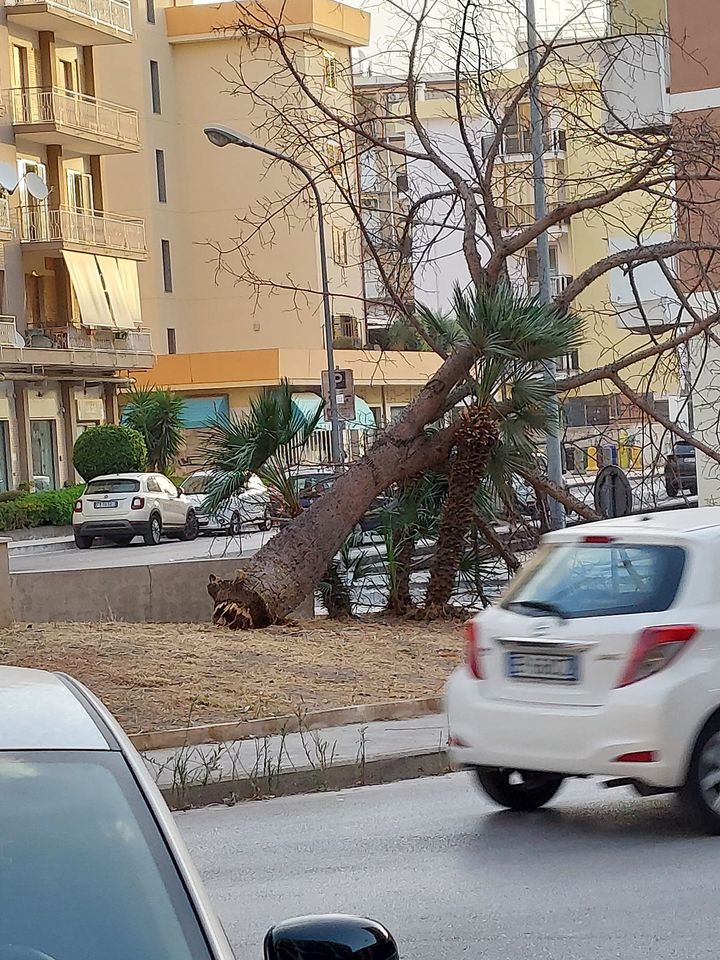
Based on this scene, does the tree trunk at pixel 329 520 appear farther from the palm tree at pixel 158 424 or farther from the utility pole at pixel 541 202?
the palm tree at pixel 158 424

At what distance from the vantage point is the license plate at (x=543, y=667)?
7941mm

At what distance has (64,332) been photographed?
5044 centimetres

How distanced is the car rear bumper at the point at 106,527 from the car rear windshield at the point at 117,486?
30.3 inches

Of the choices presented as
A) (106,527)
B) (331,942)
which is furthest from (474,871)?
(106,527)

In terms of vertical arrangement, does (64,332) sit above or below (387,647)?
above

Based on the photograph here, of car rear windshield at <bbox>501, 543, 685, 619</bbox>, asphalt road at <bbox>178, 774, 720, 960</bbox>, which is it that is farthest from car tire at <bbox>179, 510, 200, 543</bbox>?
car rear windshield at <bbox>501, 543, 685, 619</bbox>

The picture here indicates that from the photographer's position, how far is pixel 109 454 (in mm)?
46969

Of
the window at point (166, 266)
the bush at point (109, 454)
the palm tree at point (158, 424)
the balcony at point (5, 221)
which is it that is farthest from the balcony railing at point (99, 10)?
the bush at point (109, 454)

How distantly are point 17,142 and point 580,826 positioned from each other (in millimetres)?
45446

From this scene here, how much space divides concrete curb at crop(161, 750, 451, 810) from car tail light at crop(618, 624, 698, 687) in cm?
289

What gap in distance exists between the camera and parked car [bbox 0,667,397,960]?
2.85 m

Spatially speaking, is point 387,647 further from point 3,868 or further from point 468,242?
point 3,868

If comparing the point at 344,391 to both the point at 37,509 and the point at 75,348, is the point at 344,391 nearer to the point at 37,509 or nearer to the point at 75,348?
the point at 37,509

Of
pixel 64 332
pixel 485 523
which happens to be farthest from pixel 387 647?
pixel 64 332
